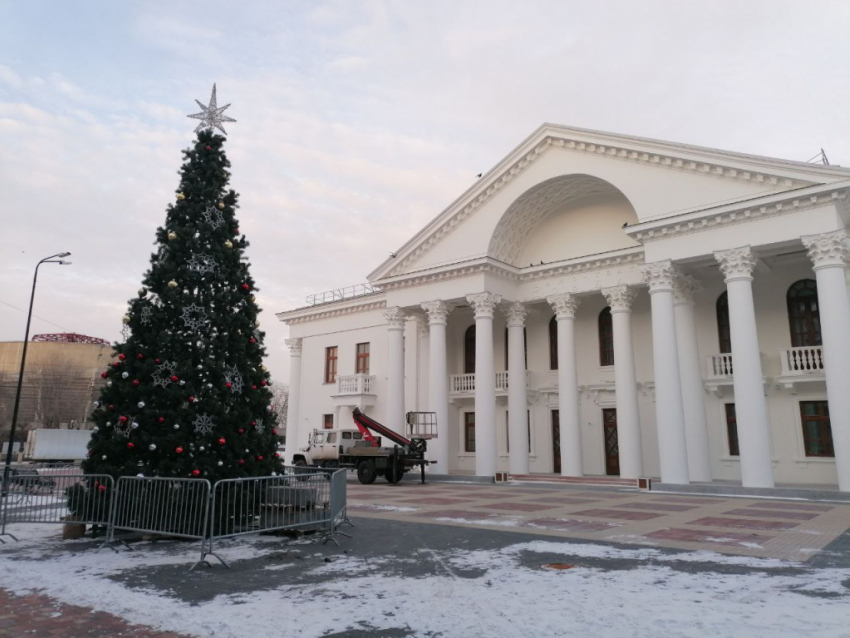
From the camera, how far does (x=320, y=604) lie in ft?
19.2

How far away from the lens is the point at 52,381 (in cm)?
6041

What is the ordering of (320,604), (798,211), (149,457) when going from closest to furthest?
(320,604)
(149,457)
(798,211)

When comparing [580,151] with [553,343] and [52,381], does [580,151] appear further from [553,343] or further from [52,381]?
[52,381]

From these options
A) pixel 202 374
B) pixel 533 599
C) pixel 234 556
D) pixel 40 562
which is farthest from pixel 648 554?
pixel 40 562

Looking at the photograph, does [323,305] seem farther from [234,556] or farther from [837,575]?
[837,575]

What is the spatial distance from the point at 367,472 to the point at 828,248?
59.8ft

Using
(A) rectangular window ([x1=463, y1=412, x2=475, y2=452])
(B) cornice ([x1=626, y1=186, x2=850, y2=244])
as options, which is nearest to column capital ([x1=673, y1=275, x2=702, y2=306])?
(B) cornice ([x1=626, y1=186, x2=850, y2=244])

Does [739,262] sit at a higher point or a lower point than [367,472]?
higher

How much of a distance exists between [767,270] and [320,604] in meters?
22.2

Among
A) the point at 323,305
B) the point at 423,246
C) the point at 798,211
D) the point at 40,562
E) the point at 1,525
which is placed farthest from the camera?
the point at 323,305

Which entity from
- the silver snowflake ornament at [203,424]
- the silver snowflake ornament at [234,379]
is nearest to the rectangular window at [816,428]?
the silver snowflake ornament at [234,379]

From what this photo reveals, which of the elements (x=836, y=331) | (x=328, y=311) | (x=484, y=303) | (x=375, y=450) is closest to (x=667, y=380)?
(x=836, y=331)

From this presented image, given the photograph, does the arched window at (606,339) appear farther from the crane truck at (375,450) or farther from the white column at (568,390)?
the crane truck at (375,450)

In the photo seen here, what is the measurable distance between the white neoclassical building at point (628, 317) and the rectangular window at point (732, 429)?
2.2 inches
